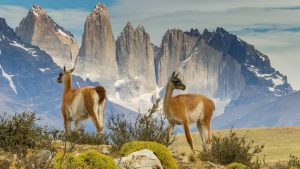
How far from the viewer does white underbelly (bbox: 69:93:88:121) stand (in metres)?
19.8

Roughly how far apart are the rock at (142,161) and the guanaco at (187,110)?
236 inches

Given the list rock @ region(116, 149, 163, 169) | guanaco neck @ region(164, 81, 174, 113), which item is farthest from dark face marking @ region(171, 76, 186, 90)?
rock @ region(116, 149, 163, 169)

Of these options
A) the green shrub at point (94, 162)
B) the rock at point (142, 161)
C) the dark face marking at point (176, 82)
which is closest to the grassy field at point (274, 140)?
the dark face marking at point (176, 82)

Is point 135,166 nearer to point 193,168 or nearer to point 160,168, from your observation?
point 160,168

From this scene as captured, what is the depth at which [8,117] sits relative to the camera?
1614cm

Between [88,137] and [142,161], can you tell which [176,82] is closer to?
[88,137]

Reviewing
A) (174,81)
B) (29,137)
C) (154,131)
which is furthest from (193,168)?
(174,81)

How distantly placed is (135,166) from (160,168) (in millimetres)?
711

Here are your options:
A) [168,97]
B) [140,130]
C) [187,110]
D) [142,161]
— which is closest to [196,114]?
→ [187,110]

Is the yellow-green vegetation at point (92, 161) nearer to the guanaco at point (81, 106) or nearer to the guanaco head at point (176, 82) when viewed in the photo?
the guanaco at point (81, 106)

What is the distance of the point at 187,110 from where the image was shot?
20109 mm

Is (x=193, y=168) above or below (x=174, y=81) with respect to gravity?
below

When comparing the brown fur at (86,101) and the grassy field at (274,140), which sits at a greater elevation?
the brown fur at (86,101)

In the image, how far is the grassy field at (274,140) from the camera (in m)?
91.2
